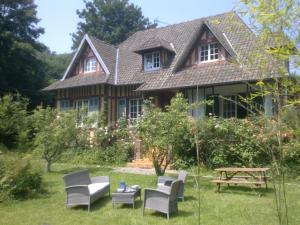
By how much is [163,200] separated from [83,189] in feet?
6.83

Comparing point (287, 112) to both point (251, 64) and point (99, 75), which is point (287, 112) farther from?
point (99, 75)

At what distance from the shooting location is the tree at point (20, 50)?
2722 cm

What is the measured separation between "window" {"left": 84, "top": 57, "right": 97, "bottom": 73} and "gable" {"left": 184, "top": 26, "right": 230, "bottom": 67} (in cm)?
651

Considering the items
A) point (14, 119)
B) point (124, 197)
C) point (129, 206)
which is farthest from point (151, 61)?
point (124, 197)

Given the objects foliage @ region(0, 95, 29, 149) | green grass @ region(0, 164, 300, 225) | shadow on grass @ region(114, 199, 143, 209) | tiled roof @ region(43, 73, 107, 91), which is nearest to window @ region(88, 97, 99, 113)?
tiled roof @ region(43, 73, 107, 91)

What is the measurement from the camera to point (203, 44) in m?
18.5

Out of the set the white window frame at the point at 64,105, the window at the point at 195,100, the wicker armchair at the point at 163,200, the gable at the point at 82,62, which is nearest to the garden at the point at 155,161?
the wicker armchair at the point at 163,200

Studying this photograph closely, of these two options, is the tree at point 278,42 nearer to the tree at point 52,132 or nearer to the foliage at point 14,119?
the tree at point 52,132

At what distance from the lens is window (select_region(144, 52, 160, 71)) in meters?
20.7

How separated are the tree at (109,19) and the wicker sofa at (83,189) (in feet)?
118

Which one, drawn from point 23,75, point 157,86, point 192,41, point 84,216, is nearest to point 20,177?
point 84,216

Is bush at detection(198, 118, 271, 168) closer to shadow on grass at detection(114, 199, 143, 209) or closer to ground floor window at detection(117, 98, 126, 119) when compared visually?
shadow on grass at detection(114, 199, 143, 209)

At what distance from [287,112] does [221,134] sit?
12286 millimetres

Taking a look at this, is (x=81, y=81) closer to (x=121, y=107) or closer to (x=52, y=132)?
(x=121, y=107)
